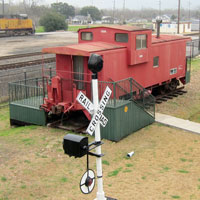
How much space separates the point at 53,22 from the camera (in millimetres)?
71500

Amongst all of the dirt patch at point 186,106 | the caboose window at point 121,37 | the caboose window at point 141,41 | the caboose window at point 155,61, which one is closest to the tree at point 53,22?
the dirt patch at point 186,106

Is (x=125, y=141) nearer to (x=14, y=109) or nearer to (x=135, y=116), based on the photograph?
(x=135, y=116)

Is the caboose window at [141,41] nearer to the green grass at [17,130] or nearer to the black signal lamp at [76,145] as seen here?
the green grass at [17,130]

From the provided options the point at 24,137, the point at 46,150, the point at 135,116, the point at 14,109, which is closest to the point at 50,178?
the point at 46,150

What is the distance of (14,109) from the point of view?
13617 millimetres

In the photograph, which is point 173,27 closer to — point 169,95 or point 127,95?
point 169,95

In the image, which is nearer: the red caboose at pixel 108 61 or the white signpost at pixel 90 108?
the white signpost at pixel 90 108

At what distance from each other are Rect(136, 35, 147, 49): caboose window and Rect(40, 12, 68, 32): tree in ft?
193

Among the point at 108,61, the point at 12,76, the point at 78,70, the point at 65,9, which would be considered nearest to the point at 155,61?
the point at 108,61

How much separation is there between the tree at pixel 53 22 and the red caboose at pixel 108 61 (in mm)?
56876

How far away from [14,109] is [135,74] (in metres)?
5.25

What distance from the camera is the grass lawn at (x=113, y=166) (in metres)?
8.09

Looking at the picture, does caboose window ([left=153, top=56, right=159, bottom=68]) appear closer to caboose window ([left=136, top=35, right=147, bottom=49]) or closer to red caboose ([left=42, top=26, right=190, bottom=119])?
red caboose ([left=42, top=26, right=190, bottom=119])

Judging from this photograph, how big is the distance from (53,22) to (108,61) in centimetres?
6198
